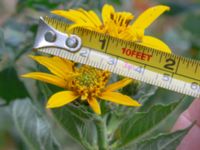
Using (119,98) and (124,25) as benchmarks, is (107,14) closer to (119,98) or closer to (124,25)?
(124,25)

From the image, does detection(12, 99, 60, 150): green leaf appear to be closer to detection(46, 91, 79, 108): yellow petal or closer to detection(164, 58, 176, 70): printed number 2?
detection(46, 91, 79, 108): yellow petal

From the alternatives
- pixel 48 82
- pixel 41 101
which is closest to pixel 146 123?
pixel 48 82

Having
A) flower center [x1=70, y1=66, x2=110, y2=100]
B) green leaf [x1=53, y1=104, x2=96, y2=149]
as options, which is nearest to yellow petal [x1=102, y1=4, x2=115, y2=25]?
flower center [x1=70, y1=66, x2=110, y2=100]

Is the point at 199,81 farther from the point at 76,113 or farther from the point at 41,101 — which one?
the point at 41,101

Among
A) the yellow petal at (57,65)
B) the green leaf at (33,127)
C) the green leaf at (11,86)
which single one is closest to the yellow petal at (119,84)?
the yellow petal at (57,65)

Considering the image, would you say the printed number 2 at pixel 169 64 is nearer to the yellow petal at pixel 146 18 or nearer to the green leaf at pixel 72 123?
the yellow petal at pixel 146 18
